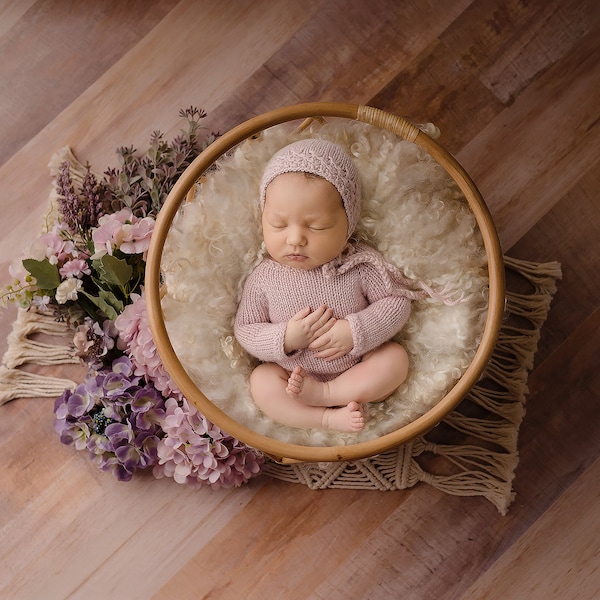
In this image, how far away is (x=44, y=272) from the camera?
4.49 feet

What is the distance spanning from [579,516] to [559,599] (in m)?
0.17

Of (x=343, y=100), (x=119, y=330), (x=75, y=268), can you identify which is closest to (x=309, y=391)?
(x=119, y=330)

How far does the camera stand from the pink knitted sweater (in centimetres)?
129

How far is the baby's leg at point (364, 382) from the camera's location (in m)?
1.28

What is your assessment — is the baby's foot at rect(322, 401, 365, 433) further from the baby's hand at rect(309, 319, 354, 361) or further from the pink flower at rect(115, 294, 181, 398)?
the pink flower at rect(115, 294, 181, 398)

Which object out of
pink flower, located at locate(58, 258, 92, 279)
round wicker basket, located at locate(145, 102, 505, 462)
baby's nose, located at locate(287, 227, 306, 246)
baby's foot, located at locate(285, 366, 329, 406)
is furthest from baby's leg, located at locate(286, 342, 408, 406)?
pink flower, located at locate(58, 258, 92, 279)

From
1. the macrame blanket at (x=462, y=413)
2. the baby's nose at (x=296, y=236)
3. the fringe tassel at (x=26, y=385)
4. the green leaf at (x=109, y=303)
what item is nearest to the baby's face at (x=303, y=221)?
the baby's nose at (x=296, y=236)

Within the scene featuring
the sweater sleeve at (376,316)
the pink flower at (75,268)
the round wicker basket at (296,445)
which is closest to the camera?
the round wicker basket at (296,445)

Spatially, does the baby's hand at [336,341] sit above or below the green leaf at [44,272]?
below

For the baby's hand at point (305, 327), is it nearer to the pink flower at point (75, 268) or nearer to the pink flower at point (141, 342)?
the pink flower at point (141, 342)

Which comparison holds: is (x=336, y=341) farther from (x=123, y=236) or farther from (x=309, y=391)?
(x=123, y=236)

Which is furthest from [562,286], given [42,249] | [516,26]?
[42,249]

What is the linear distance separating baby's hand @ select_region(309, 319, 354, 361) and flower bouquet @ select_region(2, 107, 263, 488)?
260 mm

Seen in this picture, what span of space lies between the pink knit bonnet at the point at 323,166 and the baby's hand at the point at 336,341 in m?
0.18
